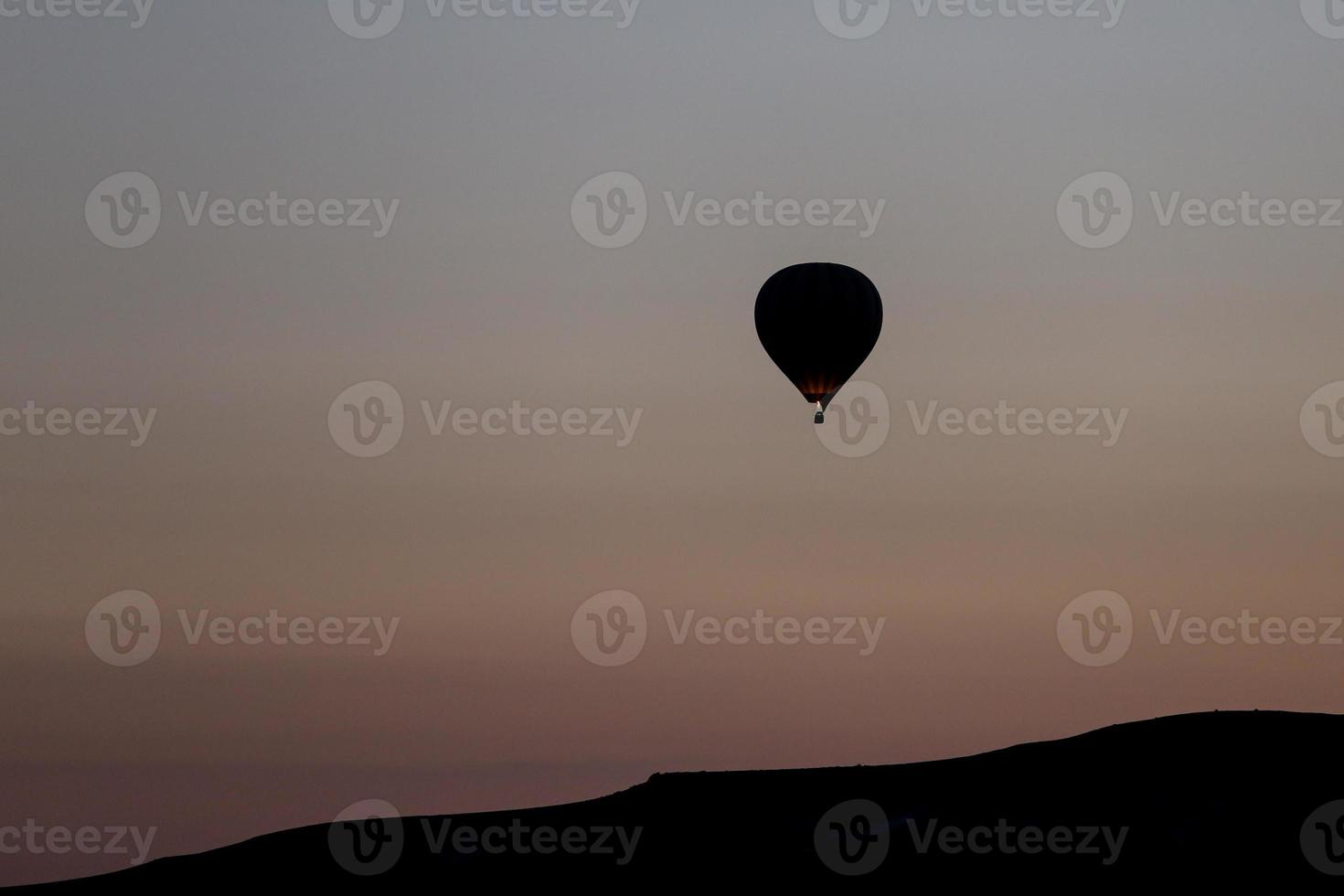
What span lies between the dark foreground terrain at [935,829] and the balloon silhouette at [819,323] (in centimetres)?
1070

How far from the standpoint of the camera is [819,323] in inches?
1411

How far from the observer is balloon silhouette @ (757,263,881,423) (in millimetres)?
35875

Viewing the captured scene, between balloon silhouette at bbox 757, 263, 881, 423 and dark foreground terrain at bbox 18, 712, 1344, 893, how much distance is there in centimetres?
1070

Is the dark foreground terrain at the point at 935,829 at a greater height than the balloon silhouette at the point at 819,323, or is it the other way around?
the balloon silhouette at the point at 819,323

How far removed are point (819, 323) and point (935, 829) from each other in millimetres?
12570

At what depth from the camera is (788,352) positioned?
36156mm

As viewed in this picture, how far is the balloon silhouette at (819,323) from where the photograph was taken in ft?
118

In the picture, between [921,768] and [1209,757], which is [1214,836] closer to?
[1209,757]

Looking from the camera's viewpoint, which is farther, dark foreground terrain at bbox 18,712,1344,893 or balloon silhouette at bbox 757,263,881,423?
balloon silhouette at bbox 757,263,881,423

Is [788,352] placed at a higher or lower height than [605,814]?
higher

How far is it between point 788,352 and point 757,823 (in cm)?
1267

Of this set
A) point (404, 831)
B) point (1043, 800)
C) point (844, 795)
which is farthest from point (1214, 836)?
point (404, 831)

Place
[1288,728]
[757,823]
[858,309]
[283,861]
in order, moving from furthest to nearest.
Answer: [283,861]
[1288,728]
[757,823]
[858,309]

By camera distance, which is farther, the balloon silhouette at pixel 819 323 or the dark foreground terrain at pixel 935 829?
the balloon silhouette at pixel 819 323
